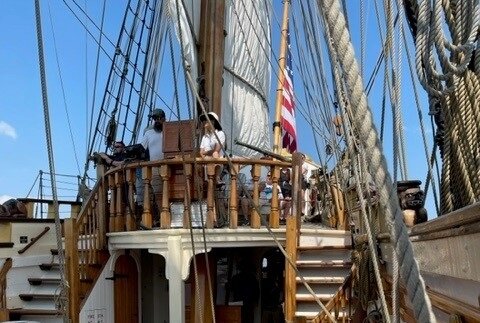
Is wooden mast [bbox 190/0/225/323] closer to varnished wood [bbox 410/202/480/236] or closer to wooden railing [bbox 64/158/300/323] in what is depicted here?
wooden railing [bbox 64/158/300/323]

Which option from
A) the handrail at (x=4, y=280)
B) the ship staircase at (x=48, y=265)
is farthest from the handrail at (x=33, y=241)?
the handrail at (x=4, y=280)

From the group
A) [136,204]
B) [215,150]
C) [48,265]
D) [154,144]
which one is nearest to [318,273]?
[215,150]

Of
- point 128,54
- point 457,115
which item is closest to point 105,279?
point 457,115

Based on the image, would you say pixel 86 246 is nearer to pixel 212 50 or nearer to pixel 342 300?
pixel 342 300

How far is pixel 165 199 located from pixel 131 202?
0.47 m

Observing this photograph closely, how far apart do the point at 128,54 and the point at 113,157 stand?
177 inches

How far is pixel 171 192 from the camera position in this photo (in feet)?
18.1

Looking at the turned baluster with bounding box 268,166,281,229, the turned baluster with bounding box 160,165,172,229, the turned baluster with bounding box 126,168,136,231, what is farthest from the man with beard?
A: the turned baluster with bounding box 268,166,281,229

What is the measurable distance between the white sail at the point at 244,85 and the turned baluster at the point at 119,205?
328 cm

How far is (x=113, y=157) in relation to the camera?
6.51m

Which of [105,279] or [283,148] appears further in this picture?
[283,148]

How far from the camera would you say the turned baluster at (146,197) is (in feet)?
17.8

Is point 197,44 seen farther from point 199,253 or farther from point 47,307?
point 47,307

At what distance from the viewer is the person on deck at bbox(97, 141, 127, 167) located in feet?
20.5
